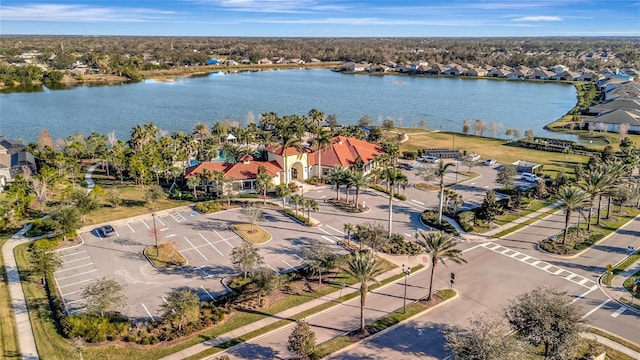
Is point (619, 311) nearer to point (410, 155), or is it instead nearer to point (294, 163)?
point (294, 163)

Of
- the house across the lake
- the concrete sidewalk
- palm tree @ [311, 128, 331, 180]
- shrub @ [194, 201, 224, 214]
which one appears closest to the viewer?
the concrete sidewalk


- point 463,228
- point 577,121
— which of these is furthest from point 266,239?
point 577,121

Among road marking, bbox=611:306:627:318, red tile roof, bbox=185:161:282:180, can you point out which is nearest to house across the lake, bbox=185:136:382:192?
red tile roof, bbox=185:161:282:180

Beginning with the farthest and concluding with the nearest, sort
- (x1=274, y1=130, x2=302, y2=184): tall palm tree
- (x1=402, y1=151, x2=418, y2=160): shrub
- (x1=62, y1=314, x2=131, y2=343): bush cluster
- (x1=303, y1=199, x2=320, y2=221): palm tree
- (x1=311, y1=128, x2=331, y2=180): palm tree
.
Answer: (x1=402, y1=151, x2=418, y2=160): shrub, (x1=311, y1=128, x2=331, y2=180): palm tree, (x1=274, y1=130, x2=302, y2=184): tall palm tree, (x1=303, y1=199, x2=320, y2=221): palm tree, (x1=62, y1=314, x2=131, y2=343): bush cluster

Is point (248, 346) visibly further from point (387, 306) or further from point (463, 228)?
point (463, 228)

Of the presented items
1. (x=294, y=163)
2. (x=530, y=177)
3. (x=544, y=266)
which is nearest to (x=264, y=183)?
(x=294, y=163)

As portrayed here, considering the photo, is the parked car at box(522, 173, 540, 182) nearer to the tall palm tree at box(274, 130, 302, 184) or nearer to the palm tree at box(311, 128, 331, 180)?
the palm tree at box(311, 128, 331, 180)
